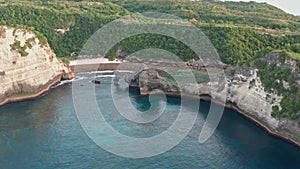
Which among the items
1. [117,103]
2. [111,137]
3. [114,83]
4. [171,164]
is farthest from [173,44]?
[171,164]

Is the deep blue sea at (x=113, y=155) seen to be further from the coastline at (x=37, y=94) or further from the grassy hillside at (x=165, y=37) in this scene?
the grassy hillside at (x=165, y=37)

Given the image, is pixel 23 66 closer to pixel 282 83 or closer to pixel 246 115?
pixel 246 115

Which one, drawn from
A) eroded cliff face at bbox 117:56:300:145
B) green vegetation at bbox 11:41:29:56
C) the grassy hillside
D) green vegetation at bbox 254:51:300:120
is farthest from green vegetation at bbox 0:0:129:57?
green vegetation at bbox 254:51:300:120

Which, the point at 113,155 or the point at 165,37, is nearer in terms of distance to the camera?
the point at 113,155

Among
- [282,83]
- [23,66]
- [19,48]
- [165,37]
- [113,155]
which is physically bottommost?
[113,155]

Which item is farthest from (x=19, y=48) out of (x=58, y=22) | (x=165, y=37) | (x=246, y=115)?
(x=165, y=37)

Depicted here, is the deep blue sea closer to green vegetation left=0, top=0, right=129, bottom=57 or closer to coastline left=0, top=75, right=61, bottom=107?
coastline left=0, top=75, right=61, bottom=107

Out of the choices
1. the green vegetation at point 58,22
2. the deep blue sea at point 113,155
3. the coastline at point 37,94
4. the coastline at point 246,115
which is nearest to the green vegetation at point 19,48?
the coastline at point 37,94
